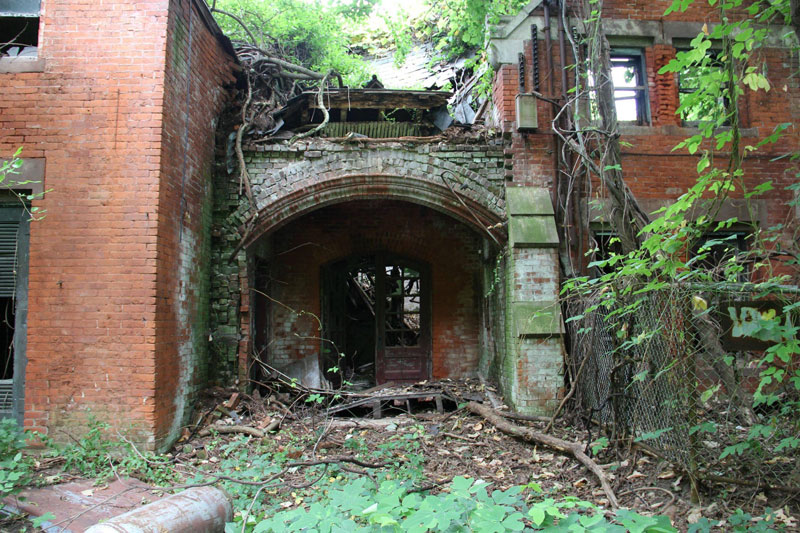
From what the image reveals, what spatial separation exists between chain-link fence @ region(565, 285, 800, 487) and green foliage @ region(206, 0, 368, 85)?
9.87 m

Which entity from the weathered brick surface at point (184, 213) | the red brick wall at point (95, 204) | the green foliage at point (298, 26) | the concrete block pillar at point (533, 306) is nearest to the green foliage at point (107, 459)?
the red brick wall at point (95, 204)

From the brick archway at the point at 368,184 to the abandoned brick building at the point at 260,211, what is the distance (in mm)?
29

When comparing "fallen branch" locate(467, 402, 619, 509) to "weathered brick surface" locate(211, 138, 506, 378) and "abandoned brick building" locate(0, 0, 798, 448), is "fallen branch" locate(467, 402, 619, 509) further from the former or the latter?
"weathered brick surface" locate(211, 138, 506, 378)

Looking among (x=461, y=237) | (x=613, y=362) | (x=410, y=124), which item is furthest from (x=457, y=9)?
(x=613, y=362)

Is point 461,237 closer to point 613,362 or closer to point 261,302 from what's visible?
point 261,302

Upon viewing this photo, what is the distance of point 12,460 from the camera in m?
4.91

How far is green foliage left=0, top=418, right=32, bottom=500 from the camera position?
4.32 metres

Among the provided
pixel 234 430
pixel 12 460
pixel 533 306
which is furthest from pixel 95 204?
pixel 533 306

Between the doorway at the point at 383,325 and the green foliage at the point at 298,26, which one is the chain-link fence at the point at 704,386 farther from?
the green foliage at the point at 298,26

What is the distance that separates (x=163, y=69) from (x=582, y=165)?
5.59 meters

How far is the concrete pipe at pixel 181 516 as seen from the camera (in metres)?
3.39

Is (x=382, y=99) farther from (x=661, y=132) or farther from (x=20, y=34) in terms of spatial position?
(x=20, y=34)

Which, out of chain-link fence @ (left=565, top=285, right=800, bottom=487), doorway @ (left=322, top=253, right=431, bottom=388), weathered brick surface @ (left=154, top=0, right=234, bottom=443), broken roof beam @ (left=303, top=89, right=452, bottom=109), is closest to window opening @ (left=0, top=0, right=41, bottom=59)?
weathered brick surface @ (left=154, top=0, right=234, bottom=443)

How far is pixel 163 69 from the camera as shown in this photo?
5.76 m
